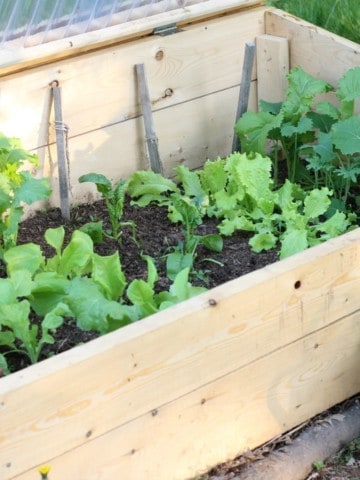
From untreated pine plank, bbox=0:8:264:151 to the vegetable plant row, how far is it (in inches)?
6.8

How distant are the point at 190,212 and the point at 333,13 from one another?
1.46m

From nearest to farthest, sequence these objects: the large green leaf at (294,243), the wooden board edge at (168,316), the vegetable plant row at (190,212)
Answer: the wooden board edge at (168,316) < the vegetable plant row at (190,212) < the large green leaf at (294,243)

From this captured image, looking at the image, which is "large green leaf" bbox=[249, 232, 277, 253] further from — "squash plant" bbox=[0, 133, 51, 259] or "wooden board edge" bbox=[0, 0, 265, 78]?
"wooden board edge" bbox=[0, 0, 265, 78]

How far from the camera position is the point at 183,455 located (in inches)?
92.4

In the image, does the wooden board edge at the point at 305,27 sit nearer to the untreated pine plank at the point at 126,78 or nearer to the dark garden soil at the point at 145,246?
the untreated pine plank at the point at 126,78

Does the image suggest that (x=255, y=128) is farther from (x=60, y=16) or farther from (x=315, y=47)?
(x=60, y=16)

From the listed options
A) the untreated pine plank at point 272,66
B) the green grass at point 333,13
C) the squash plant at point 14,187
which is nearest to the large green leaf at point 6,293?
the squash plant at point 14,187

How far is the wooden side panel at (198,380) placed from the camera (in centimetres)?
201

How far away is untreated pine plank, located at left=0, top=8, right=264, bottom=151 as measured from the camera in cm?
288

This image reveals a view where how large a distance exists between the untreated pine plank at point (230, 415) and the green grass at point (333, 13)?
1.65 m

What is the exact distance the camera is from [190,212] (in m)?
2.85

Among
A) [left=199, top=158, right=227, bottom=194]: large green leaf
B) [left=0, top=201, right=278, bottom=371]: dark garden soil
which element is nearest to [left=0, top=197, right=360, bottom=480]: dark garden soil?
[left=0, top=201, right=278, bottom=371]: dark garden soil

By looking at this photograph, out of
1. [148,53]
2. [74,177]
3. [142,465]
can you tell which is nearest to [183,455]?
[142,465]

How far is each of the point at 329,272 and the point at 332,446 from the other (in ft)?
1.63
